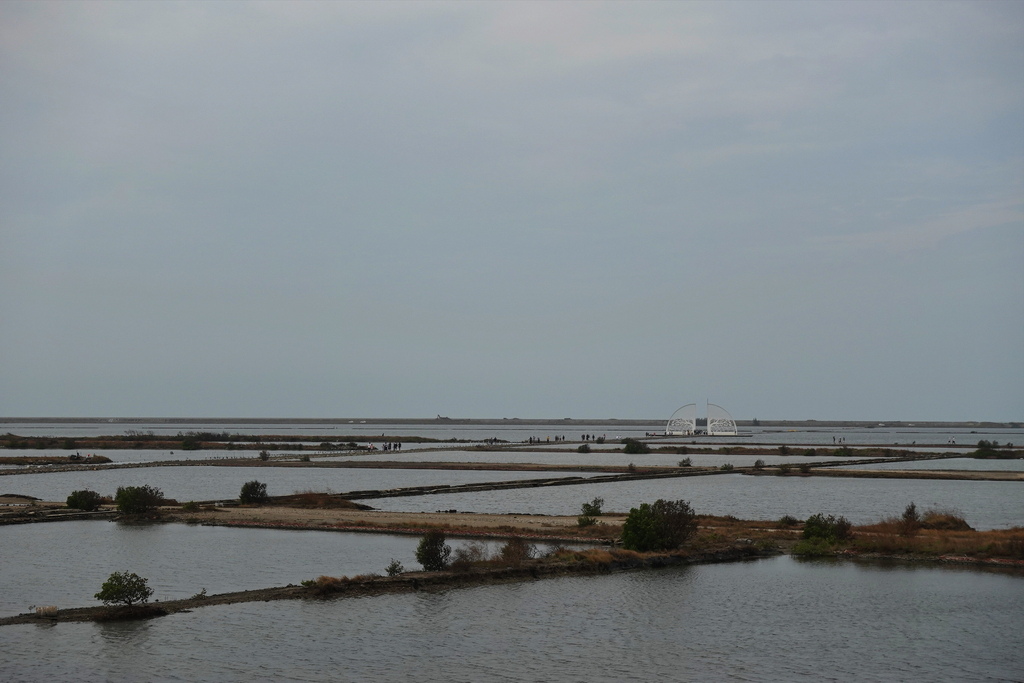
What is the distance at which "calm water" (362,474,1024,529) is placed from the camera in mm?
43406

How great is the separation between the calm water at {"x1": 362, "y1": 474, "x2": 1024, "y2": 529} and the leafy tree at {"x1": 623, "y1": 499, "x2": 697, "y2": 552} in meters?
12.4

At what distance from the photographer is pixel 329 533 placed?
3575 centimetres

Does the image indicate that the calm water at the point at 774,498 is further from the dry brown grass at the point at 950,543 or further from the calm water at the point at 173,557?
the calm water at the point at 173,557

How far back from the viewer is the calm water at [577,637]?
53.8ft

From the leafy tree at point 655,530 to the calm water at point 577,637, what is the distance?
13.0ft

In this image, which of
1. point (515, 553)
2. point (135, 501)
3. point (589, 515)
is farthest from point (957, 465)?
point (135, 501)

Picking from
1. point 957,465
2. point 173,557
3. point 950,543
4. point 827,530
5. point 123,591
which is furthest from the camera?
point 957,465

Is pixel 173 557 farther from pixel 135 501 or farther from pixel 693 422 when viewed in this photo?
pixel 693 422

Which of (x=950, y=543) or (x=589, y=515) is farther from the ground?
(x=589, y=515)

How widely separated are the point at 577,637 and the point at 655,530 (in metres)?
10.1

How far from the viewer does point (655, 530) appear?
28.6 metres

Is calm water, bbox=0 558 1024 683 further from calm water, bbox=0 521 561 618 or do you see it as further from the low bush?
the low bush

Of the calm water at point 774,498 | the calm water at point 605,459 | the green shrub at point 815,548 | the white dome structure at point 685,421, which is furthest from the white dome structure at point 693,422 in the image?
the green shrub at point 815,548

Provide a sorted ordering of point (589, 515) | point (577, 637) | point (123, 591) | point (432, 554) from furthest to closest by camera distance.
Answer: point (589, 515) → point (432, 554) → point (123, 591) → point (577, 637)
